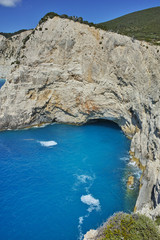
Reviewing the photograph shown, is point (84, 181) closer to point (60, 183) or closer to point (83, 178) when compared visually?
point (83, 178)

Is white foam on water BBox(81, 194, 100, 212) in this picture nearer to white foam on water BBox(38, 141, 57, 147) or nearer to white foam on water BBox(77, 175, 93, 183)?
white foam on water BBox(77, 175, 93, 183)

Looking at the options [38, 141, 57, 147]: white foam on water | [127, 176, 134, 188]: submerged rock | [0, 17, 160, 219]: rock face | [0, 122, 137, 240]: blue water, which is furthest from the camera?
[0, 17, 160, 219]: rock face

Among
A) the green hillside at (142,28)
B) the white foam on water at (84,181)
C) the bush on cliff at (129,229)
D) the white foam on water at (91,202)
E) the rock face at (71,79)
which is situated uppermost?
the green hillside at (142,28)

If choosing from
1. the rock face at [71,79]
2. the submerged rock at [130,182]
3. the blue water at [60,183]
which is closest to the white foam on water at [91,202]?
the blue water at [60,183]

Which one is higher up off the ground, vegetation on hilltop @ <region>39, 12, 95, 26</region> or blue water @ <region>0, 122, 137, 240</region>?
vegetation on hilltop @ <region>39, 12, 95, 26</region>

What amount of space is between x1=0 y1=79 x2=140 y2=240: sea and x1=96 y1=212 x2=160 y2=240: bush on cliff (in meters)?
8.03

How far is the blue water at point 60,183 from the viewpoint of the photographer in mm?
18188


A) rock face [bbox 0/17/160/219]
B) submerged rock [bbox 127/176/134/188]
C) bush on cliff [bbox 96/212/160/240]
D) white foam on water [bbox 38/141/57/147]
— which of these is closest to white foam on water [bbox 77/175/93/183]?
submerged rock [bbox 127/176/134/188]

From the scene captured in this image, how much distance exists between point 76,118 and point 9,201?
25.5 m

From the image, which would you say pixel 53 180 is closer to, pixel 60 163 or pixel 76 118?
pixel 60 163

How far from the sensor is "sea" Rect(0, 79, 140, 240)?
18.2 metres

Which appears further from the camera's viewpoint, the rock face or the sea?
the rock face

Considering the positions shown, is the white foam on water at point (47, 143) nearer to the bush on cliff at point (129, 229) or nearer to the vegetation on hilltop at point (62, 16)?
the bush on cliff at point (129, 229)

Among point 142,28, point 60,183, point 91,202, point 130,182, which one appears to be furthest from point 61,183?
point 142,28
